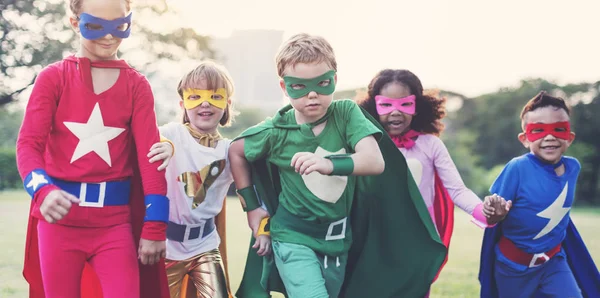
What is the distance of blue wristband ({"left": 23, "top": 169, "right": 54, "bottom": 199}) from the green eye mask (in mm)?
1494

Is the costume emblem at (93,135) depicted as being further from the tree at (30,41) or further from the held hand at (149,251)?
the tree at (30,41)

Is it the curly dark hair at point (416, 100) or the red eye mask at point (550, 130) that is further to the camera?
the curly dark hair at point (416, 100)

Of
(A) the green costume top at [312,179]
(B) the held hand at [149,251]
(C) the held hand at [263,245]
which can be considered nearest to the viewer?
(B) the held hand at [149,251]

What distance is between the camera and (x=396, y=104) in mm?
5129

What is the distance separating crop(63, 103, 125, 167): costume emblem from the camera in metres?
3.47

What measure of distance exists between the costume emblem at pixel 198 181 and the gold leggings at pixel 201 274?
1.32 ft

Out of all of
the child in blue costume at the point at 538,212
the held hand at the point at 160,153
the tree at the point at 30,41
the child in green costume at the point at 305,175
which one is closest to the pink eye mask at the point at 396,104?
the child in blue costume at the point at 538,212

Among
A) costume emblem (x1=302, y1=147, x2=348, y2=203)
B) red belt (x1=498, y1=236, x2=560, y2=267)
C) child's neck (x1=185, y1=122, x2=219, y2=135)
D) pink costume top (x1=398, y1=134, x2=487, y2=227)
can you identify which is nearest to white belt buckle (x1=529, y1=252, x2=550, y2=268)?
red belt (x1=498, y1=236, x2=560, y2=267)

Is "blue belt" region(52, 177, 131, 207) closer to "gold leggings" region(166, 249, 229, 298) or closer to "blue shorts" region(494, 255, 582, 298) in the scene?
"gold leggings" region(166, 249, 229, 298)

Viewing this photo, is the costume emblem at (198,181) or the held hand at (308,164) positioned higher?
the held hand at (308,164)

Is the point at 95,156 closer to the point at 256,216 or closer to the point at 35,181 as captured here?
the point at 35,181

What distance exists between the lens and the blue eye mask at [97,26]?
3.45 metres

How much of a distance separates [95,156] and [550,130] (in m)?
3.52

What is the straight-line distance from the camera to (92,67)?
358 centimetres
